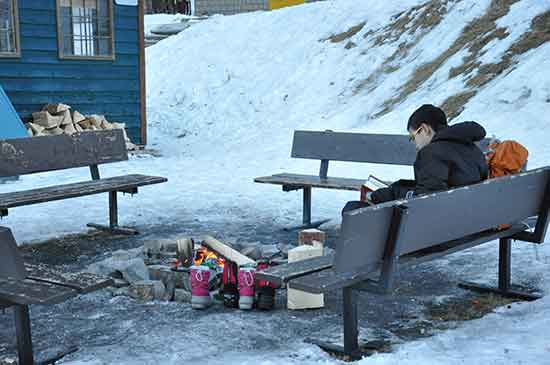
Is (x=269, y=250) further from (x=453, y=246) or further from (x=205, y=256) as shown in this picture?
(x=453, y=246)

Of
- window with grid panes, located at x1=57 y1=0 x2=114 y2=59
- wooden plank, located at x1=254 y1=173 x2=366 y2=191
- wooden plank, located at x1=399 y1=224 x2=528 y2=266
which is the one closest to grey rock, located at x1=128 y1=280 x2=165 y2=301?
wooden plank, located at x1=399 y1=224 x2=528 y2=266

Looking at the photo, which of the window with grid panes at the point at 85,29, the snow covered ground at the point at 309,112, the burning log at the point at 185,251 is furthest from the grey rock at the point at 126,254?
the window with grid panes at the point at 85,29

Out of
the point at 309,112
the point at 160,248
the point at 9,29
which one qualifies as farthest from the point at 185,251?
the point at 309,112

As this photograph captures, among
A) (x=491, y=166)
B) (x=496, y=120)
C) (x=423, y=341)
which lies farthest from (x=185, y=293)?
(x=496, y=120)

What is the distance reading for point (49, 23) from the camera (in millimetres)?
13500

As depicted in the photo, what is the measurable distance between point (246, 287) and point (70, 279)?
54.3 inches

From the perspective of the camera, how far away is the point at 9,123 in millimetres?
11562

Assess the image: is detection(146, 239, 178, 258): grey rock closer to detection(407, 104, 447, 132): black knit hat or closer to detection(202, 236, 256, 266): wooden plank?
detection(202, 236, 256, 266): wooden plank

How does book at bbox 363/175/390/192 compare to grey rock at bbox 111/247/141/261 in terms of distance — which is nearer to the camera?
book at bbox 363/175/390/192

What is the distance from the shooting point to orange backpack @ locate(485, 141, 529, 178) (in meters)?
5.59

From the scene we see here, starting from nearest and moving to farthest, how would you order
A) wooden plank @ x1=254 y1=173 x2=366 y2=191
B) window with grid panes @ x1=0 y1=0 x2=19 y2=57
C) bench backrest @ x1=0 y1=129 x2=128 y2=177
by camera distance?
1. bench backrest @ x1=0 y1=129 x2=128 y2=177
2. wooden plank @ x1=254 y1=173 x2=366 y2=191
3. window with grid panes @ x1=0 y1=0 x2=19 y2=57

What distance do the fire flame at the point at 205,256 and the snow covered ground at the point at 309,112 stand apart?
5.15 ft

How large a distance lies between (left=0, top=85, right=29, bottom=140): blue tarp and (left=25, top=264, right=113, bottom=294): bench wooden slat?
7.45 meters

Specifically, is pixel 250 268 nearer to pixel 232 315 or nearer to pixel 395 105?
pixel 232 315
